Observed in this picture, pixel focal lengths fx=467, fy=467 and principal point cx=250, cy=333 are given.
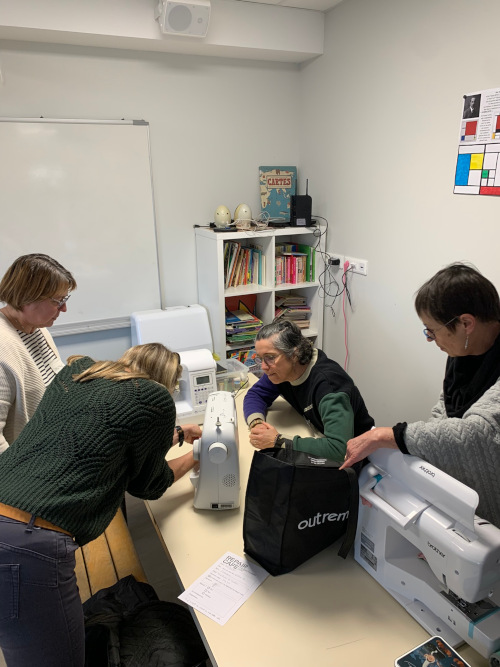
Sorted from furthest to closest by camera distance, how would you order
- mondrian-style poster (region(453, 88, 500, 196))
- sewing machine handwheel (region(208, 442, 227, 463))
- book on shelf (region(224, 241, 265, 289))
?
book on shelf (region(224, 241, 265, 289)) < mondrian-style poster (region(453, 88, 500, 196)) < sewing machine handwheel (region(208, 442, 227, 463))

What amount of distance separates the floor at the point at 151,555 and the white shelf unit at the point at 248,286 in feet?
3.85

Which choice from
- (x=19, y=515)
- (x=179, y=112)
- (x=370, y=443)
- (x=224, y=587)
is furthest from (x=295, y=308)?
(x=19, y=515)

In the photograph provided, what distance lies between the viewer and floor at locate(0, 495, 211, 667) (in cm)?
215

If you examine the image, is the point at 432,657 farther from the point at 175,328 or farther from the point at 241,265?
the point at 241,265

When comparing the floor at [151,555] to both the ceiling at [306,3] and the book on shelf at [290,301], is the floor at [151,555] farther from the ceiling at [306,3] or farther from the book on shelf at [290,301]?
the ceiling at [306,3]

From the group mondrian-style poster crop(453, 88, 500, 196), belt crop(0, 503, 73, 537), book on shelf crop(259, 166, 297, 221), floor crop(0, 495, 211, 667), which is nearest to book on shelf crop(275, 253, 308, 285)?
book on shelf crop(259, 166, 297, 221)

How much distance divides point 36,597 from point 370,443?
0.90 meters

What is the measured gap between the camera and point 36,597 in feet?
3.65

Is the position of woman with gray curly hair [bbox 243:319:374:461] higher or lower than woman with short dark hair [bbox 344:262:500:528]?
lower

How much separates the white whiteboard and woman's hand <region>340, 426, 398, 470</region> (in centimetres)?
239

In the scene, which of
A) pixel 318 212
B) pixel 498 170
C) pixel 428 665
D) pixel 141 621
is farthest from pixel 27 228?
pixel 428 665

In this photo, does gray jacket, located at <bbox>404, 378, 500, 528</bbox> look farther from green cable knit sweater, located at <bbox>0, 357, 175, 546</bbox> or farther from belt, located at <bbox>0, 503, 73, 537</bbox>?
belt, located at <bbox>0, 503, 73, 537</bbox>

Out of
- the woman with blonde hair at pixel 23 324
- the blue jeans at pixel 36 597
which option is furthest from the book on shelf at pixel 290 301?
the blue jeans at pixel 36 597

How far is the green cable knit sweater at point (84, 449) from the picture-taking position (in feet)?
3.78
